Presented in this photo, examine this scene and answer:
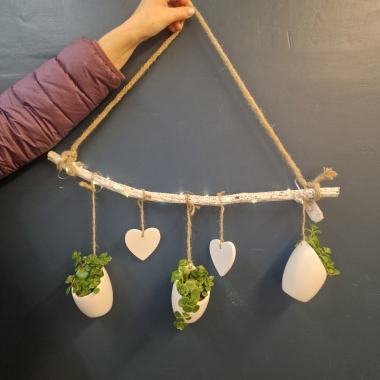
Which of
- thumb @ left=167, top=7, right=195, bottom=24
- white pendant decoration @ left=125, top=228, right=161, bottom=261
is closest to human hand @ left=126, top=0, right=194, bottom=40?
thumb @ left=167, top=7, right=195, bottom=24

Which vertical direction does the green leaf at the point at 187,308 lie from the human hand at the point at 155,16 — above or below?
below

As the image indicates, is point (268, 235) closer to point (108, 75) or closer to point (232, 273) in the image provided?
point (232, 273)

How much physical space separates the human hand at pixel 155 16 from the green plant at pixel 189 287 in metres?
0.50

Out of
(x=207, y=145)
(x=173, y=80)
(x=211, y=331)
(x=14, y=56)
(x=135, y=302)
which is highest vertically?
(x=14, y=56)

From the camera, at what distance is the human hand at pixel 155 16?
2.13 feet

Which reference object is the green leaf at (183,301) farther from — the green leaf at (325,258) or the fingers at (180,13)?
the fingers at (180,13)

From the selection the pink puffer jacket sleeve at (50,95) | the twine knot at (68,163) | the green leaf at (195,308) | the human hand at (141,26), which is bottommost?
the green leaf at (195,308)

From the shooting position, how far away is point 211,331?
2.61 feet

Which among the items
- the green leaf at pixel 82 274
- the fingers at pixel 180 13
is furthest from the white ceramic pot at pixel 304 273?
the fingers at pixel 180 13

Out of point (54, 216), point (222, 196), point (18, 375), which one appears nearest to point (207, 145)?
point (222, 196)

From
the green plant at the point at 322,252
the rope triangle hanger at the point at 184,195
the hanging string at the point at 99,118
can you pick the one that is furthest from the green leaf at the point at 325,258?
the hanging string at the point at 99,118

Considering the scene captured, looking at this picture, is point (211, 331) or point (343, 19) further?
point (211, 331)

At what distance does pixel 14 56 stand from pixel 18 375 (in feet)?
2.54

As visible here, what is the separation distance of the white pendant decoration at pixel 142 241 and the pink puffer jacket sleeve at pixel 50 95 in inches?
11.2
